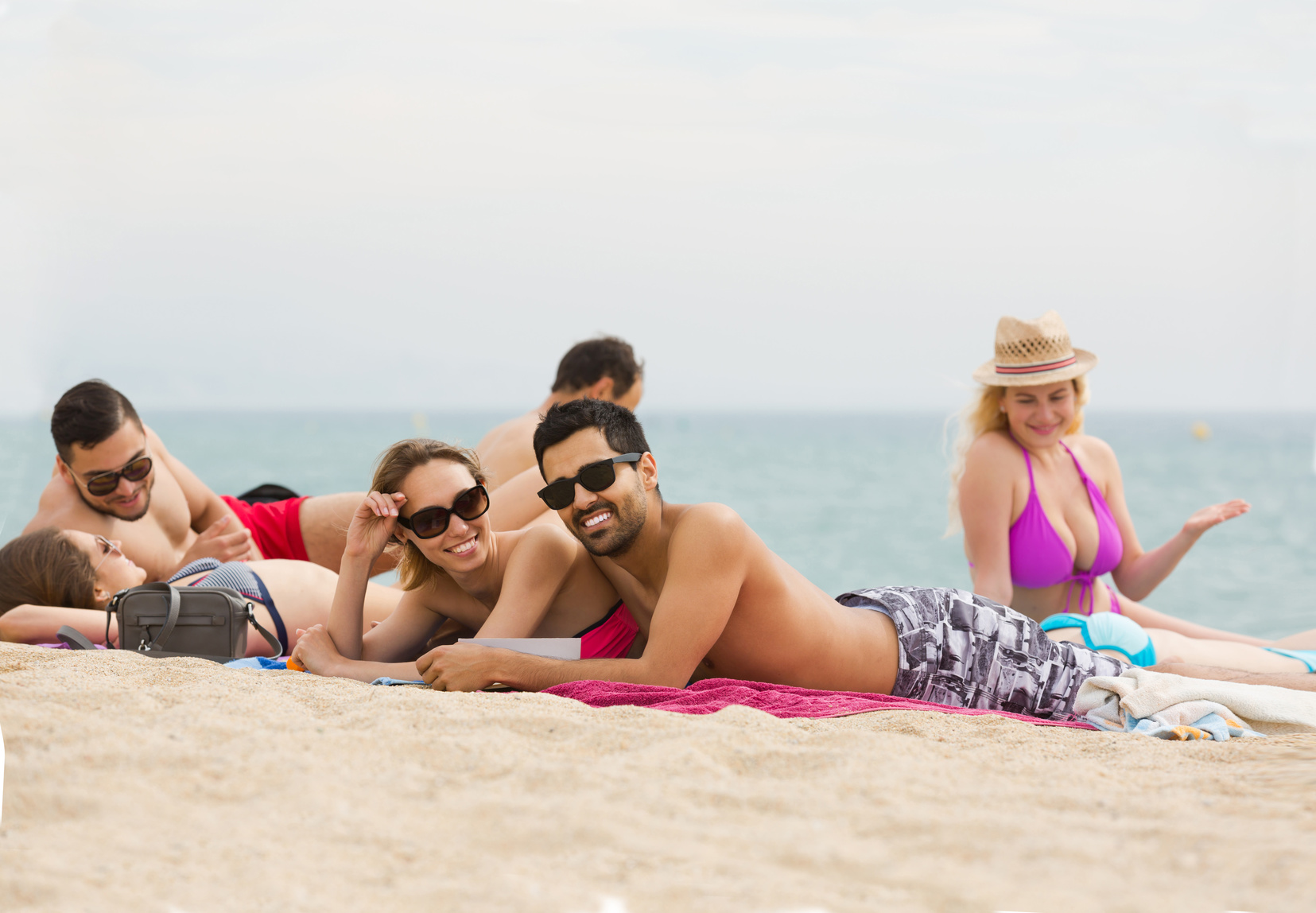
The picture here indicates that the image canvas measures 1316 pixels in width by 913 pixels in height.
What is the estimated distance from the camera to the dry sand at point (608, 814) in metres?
1.52

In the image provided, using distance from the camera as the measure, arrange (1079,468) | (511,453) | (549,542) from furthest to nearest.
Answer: (511,453)
(1079,468)
(549,542)

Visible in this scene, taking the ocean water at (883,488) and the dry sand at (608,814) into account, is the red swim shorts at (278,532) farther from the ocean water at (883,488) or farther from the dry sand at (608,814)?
the dry sand at (608,814)

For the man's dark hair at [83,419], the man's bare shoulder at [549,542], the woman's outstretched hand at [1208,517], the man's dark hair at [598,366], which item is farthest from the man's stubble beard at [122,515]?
the woman's outstretched hand at [1208,517]

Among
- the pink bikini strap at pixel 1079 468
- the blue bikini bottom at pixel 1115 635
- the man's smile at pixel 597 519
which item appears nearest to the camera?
the man's smile at pixel 597 519

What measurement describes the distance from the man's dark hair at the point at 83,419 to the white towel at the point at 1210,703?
172 inches

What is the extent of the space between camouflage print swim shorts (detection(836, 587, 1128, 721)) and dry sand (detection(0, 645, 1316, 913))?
841 mm

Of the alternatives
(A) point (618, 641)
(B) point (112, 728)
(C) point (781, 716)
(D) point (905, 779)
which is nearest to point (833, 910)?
(D) point (905, 779)

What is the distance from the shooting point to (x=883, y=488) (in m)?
31.7

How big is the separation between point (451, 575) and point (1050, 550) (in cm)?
286

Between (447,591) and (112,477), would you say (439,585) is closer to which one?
(447,591)

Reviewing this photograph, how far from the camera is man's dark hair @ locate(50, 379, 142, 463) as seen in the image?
4.55m

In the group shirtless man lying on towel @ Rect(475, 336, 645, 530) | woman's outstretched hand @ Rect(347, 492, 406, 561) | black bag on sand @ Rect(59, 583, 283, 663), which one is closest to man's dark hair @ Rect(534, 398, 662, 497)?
woman's outstretched hand @ Rect(347, 492, 406, 561)

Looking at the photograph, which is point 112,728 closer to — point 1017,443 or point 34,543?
point 34,543

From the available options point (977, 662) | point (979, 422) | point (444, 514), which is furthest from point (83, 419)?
point (979, 422)
